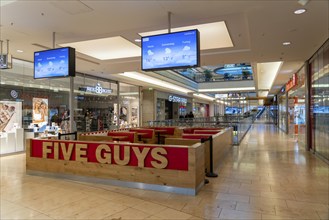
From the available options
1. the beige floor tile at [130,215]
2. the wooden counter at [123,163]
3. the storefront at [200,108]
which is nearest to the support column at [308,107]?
the wooden counter at [123,163]

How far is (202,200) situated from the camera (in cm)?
405

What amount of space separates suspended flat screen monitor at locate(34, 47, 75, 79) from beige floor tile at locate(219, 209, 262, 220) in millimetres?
4065

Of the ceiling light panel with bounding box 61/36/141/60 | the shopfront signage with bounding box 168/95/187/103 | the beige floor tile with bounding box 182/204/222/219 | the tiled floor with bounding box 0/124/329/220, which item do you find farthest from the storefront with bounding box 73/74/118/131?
the beige floor tile with bounding box 182/204/222/219

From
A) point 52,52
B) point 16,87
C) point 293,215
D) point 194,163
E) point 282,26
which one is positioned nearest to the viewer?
point 293,215

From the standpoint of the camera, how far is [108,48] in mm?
7734

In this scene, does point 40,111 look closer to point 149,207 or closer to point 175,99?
point 149,207

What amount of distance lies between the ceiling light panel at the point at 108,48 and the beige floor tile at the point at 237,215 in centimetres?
511

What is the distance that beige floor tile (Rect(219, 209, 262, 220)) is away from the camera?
11.1 ft

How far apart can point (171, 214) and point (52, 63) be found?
416 cm

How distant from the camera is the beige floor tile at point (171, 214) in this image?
3.42m

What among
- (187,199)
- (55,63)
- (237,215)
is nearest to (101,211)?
(187,199)

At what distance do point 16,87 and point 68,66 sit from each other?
497 cm

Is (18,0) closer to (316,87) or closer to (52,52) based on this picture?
(52,52)

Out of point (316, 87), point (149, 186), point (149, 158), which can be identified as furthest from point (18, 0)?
point (316, 87)
